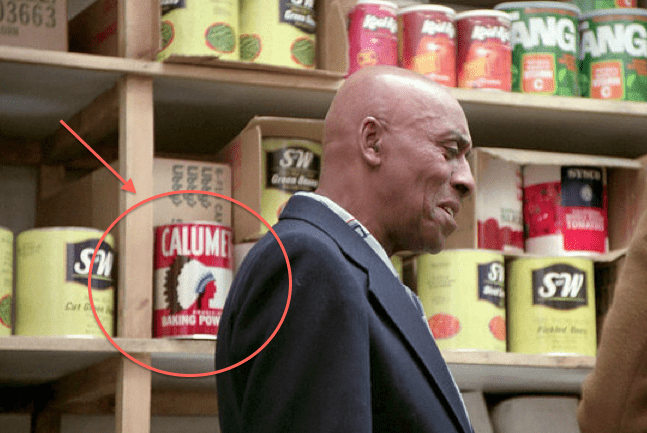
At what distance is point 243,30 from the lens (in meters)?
2.12

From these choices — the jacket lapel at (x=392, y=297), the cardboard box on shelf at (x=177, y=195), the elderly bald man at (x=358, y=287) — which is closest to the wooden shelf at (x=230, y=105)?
the cardboard box on shelf at (x=177, y=195)

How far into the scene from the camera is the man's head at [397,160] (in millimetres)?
1444

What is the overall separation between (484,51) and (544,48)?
0.48 ft

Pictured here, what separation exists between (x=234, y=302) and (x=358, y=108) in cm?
35

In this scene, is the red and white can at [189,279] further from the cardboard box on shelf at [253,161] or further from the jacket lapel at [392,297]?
the jacket lapel at [392,297]

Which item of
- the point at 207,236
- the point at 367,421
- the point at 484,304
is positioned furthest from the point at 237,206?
the point at 367,421

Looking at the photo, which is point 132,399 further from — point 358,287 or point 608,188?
point 608,188

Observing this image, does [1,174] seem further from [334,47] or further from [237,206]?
[334,47]

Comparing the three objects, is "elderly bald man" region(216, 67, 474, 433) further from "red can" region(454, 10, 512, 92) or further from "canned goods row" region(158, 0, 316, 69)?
"red can" region(454, 10, 512, 92)

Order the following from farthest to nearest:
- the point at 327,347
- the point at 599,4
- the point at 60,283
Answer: the point at 599,4 → the point at 60,283 → the point at 327,347

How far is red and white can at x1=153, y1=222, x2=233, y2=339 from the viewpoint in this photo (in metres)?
1.95

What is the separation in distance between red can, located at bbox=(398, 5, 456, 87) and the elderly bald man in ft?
2.42

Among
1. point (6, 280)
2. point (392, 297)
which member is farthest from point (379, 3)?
point (392, 297)

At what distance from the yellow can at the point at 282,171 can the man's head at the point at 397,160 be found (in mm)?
566
